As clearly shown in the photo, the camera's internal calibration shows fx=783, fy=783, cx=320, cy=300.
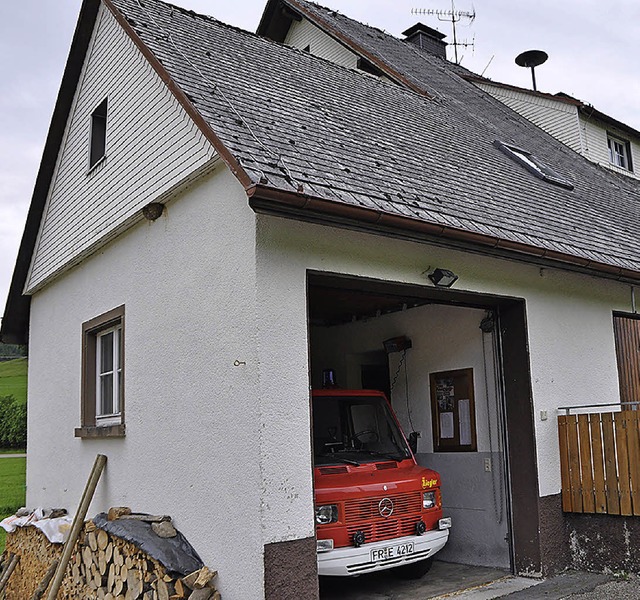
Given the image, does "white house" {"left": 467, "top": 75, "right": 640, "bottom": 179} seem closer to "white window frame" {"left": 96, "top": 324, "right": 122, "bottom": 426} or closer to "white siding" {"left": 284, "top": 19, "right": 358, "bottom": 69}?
"white siding" {"left": 284, "top": 19, "right": 358, "bottom": 69}

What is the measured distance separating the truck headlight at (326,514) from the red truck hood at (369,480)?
6 centimetres

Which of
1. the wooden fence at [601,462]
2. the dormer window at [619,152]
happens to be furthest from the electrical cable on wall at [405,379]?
the dormer window at [619,152]

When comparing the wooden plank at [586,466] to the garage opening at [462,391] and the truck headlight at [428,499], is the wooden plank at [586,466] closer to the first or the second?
the garage opening at [462,391]

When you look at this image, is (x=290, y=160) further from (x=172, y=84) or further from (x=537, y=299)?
(x=537, y=299)

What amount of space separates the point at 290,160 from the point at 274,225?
842 millimetres

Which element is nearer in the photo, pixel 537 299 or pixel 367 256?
pixel 367 256

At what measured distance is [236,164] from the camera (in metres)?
6.57

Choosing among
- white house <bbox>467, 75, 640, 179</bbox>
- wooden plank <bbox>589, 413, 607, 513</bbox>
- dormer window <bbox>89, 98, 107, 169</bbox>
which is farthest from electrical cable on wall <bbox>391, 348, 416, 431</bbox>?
white house <bbox>467, 75, 640, 179</bbox>

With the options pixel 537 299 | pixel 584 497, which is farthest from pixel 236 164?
pixel 584 497

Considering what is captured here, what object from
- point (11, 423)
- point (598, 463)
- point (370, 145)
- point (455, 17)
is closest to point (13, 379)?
point (11, 423)

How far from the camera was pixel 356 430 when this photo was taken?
9.40 meters

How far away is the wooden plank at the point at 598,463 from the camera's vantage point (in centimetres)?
862

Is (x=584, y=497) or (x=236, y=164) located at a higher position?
(x=236, y=164)

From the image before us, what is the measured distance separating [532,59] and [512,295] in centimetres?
1599
